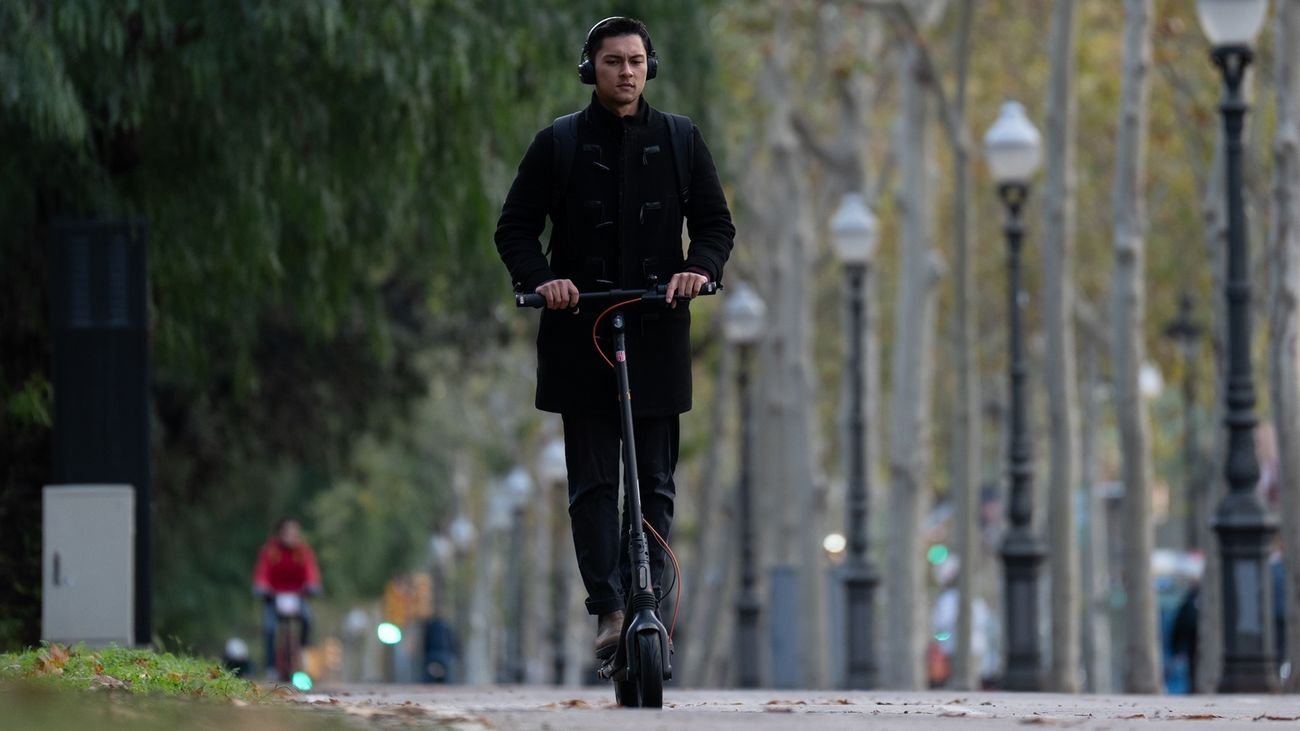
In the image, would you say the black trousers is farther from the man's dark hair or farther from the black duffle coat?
the man's dark hair

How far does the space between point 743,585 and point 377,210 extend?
14284 millimetres

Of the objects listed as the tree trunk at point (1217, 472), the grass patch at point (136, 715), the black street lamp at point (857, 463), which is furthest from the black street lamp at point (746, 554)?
the grass patch at point (136, 715)

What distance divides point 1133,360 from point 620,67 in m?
14.0

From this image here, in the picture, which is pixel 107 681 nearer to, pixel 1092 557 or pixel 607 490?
pixel 607 490

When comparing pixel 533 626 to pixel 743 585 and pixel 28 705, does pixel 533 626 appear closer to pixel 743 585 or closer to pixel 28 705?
pixel 743 585

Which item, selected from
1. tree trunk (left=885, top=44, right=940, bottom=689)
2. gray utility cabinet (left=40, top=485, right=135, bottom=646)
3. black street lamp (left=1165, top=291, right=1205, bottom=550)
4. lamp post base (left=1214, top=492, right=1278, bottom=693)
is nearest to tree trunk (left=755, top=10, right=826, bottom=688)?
tree trunk (left=885, top=44, right=940, bottom=689)

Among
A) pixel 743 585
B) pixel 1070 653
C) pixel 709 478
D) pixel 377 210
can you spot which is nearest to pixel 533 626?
pixel 709 478

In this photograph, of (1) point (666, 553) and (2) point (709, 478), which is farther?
(2) point (709, 478)

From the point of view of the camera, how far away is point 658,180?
8.83 m

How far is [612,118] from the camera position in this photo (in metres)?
8.80

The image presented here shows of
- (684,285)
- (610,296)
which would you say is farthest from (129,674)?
(684,285)

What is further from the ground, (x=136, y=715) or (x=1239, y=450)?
(x=1239, y=450)

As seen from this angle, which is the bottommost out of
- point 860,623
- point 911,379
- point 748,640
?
point 748,640

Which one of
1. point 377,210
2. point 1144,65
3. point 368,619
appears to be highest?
point 1144,65
